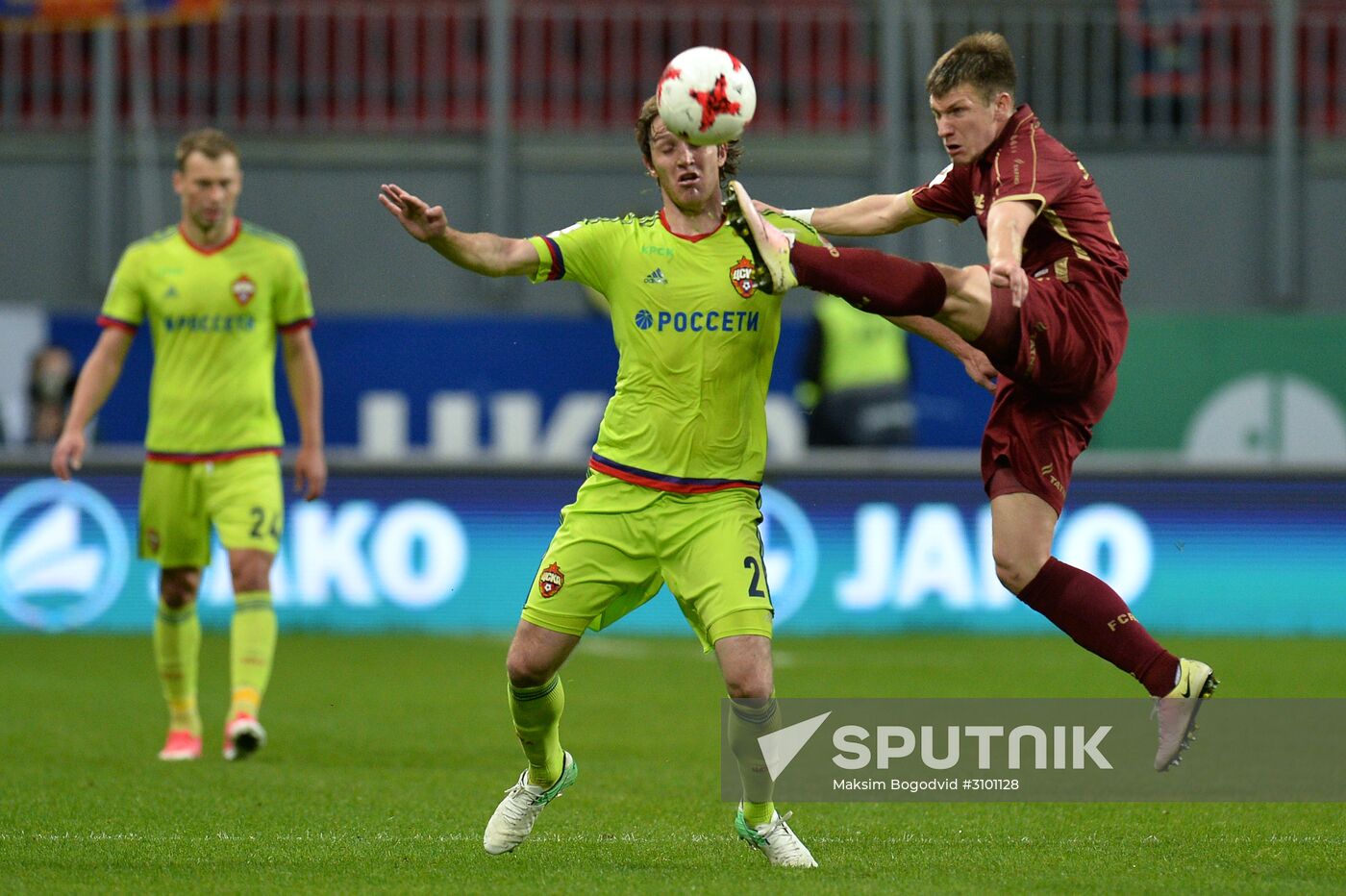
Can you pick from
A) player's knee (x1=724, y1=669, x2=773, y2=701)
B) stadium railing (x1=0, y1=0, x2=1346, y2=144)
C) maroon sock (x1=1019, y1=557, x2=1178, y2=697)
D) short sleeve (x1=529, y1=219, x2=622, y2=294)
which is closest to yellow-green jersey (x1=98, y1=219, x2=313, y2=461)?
short sleeve (x1=529, y1=219, x2=622, y2=294)

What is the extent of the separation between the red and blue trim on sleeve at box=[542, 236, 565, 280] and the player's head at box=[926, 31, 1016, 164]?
121 cm

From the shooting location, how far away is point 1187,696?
5.76 meters

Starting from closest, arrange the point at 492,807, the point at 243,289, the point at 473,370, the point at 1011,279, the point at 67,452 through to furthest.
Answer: the point at 1011,279
the point at 492,807
the point at 67,452
the point at 243,289
the point at 473,370

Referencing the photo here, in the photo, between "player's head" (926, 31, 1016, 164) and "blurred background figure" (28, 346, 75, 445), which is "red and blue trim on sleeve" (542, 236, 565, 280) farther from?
"blurred background figure" (28, 346, 75, 445)

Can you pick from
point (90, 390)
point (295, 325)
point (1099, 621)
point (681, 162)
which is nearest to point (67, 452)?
point (90, 390)

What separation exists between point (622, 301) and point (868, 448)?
859cm

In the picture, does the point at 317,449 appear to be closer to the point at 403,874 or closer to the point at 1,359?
the point at 403,874

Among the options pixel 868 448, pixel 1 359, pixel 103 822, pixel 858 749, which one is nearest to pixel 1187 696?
pixel 858 749

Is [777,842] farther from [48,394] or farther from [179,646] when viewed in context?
[48,394]

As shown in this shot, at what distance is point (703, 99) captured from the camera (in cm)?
531

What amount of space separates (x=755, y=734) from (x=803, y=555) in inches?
283

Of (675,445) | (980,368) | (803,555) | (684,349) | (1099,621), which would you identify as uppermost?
(684,349)

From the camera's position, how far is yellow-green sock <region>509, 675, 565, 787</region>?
571cm
